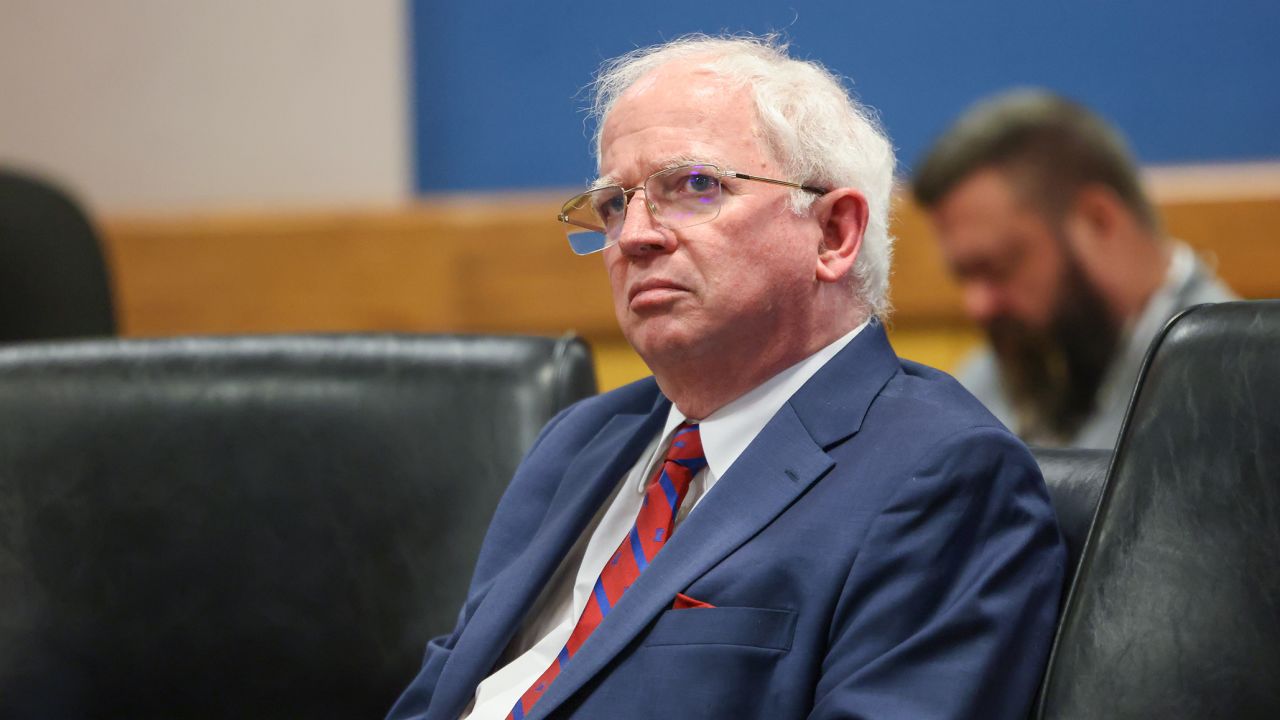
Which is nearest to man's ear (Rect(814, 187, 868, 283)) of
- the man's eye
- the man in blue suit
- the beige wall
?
the man in blue suit

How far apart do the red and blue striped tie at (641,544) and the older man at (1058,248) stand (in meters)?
1.29

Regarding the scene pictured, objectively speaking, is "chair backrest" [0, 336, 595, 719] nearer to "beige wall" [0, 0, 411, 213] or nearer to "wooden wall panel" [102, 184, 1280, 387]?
"wooden wall panel" [102, 184, 1280, 387]

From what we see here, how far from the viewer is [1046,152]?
247 centimetres

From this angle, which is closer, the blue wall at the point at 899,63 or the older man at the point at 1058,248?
the older man at the point at 1058,248

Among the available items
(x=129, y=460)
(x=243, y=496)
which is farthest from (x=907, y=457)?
(x=129, y=460)

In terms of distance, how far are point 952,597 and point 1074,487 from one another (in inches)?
9.9

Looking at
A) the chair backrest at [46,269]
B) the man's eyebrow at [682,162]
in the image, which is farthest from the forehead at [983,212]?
the chair backrest at [46,269]

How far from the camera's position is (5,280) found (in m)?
2.40

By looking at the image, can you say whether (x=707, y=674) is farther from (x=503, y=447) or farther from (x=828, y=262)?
(x=503, y=447)

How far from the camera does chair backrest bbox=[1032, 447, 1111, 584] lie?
123 centimetres

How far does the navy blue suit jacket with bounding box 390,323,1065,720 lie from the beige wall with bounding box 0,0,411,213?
207 centimetres

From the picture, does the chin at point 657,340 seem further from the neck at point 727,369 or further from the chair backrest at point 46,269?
the chair backrest at point 46,269

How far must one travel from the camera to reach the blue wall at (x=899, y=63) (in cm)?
285

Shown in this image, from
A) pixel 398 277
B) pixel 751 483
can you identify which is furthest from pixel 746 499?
pixel 398 277
